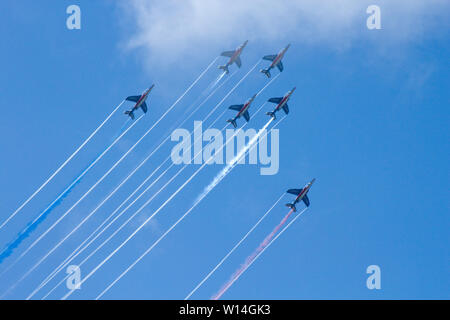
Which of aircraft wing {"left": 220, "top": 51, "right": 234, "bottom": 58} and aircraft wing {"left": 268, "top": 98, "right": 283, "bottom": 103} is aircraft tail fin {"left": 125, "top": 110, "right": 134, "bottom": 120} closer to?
aircraft wing {"left": 220, "top": 51, "right": 234, "bottom": 58}

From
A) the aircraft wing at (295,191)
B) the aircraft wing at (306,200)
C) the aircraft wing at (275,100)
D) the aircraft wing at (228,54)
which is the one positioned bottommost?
→ the aircraft wing at (306,200)

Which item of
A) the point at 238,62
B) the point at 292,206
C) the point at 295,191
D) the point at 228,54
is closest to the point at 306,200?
the point at 295,191

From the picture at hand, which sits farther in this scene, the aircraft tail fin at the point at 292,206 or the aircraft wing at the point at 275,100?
the aircraft wing at the point at 275,100

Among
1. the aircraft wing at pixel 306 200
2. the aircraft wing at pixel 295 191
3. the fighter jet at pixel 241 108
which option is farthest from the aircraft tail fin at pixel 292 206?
the fighter jet at pixel 241 108

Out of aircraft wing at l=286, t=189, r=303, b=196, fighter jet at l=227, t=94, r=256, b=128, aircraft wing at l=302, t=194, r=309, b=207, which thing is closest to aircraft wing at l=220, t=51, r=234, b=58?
fighter jet at l=227, t=94, r=256, b=128

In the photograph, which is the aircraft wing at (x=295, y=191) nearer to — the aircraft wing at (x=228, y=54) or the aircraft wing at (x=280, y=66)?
the aircraft wing at (x=280, y=66)

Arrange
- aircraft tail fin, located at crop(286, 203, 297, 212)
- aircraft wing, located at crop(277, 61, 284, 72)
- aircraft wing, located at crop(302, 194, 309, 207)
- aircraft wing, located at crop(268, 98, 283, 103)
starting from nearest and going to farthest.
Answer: aircraft tail fin, located at crop(286, 203, 297, 212), aircraft wing, located at crop(302, 194, 309, 207), aircraft wing, located at crop(268, 98, 283, 103), aircraft wing, located at crop(277, 61, 284, 72)

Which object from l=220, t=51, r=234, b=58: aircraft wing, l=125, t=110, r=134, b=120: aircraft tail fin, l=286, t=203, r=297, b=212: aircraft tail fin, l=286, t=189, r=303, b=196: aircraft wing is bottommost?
l=286, t=203, r=297, b=212: aircraft tail fin

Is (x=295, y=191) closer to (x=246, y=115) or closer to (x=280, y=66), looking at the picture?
(x=246, y=115)
